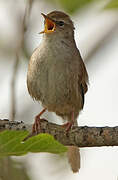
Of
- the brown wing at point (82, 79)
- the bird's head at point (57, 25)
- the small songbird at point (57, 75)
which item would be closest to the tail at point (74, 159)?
the small songbird at point (57, 75)

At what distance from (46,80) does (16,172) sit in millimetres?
1275

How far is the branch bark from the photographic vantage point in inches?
120

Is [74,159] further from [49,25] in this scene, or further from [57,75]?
[49,25]

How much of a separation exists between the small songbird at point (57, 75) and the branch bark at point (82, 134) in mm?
717

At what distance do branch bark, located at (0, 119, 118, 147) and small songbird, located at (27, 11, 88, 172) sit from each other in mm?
717

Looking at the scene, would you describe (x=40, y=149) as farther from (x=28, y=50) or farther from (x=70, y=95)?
(x=28, y=50)

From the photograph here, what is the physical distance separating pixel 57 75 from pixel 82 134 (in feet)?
4.09

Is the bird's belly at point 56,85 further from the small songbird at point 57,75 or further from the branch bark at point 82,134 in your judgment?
the branch bark at point 82,134

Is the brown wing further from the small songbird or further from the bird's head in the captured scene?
the bird's head

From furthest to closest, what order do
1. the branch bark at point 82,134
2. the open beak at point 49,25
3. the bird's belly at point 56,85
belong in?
the open beak at point 49,25, the bird's belly at point 56,85, the branch bark at point 82,134

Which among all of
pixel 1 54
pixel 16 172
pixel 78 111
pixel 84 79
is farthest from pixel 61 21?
pixel 16 172

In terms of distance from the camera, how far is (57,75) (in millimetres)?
4320

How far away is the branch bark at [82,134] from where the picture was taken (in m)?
3.04

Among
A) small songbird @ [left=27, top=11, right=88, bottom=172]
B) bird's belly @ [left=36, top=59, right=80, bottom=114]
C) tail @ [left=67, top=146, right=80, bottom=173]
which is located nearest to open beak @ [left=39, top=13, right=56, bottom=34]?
small songbird @ [left=27, top=11, right=88, bottom=172]
